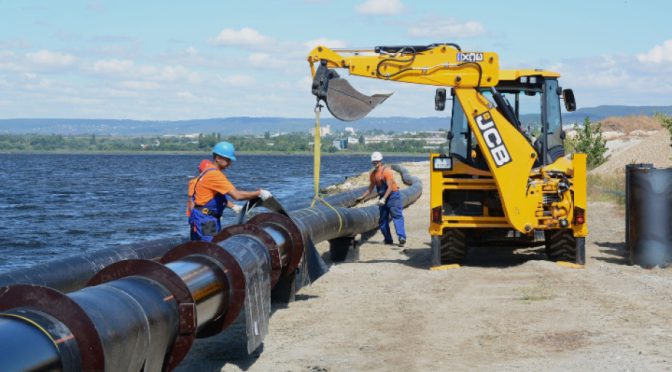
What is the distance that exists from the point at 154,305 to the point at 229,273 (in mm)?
1799

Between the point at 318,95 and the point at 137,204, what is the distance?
94.5 ft

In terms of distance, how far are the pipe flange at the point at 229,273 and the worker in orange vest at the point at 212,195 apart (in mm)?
1930

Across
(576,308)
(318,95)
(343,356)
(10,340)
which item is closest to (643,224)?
(576,308)

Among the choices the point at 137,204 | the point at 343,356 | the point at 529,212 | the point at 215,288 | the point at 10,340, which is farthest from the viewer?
the point at 137,204

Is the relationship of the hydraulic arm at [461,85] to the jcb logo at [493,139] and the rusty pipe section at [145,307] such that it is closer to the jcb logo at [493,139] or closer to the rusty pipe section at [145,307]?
the jcb logo at [493,139]

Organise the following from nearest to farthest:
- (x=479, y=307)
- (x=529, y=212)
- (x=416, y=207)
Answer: (x=479, y=307), (x=529, y=212), (x=416, y=207)

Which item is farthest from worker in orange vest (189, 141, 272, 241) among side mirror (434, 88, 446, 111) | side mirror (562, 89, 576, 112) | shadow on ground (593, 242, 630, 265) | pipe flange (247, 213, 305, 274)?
shadow on ground (593, 242, 630, 265)

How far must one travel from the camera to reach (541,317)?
35.2ft

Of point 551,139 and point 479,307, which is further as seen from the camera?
point 551,139

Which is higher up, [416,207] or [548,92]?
[548,92]

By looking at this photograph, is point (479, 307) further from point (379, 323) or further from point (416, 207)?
point (416, 207)

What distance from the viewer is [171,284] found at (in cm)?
702

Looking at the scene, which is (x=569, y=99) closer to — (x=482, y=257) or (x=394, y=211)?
(x=482, y=257)

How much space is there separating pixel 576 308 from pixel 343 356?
135 inches
